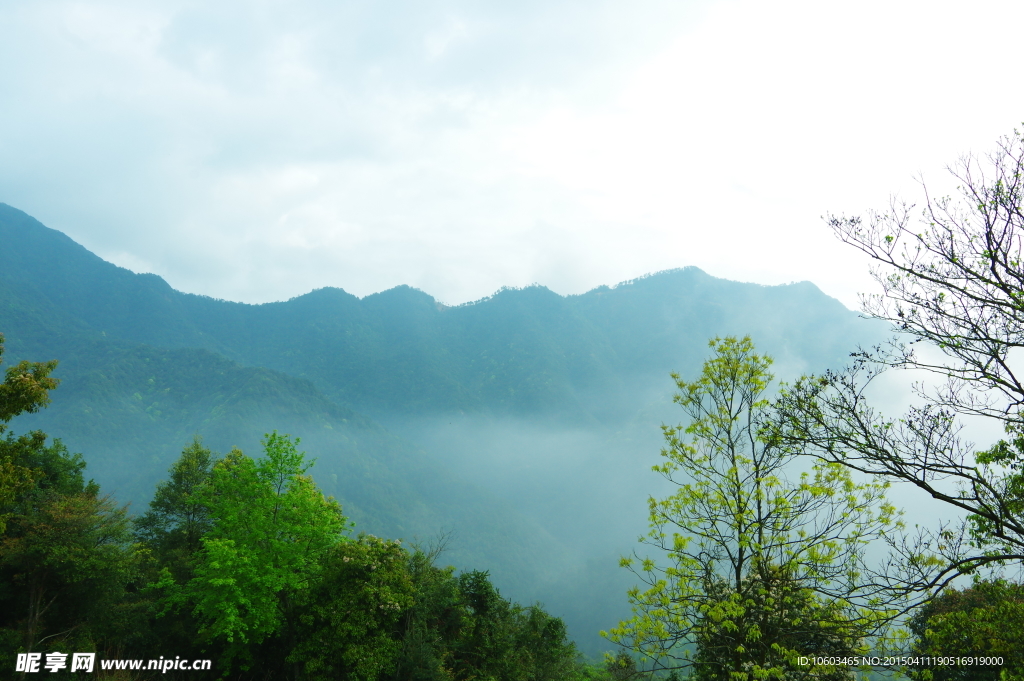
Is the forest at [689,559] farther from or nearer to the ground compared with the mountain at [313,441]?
nearer to the ground

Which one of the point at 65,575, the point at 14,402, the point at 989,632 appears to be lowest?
the point at 989,632

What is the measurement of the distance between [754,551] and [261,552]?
17.9 meters

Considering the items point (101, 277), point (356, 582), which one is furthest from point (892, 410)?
point (101, 277)

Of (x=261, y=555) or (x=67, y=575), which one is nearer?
(x=67, y=575)

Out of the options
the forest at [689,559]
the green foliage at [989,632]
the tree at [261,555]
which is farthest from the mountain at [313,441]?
the green foliage at [989,632]

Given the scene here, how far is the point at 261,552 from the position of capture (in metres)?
19.7

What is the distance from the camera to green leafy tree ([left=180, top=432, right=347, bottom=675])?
716 inches

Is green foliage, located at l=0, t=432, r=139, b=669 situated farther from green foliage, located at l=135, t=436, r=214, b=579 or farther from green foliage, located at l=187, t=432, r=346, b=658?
green foliage, located at l=135, t=436, r=214, b=579

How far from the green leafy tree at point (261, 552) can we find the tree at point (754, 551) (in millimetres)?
15029

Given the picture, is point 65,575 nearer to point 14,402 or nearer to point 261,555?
point 261,555

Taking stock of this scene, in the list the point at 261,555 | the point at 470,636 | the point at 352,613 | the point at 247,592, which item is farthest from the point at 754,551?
the point at 470,636

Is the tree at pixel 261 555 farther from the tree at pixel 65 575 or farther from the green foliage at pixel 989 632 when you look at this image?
the green foliage at pixel 989 632

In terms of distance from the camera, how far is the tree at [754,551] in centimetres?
781

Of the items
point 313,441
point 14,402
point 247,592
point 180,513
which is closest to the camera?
point 14,402
